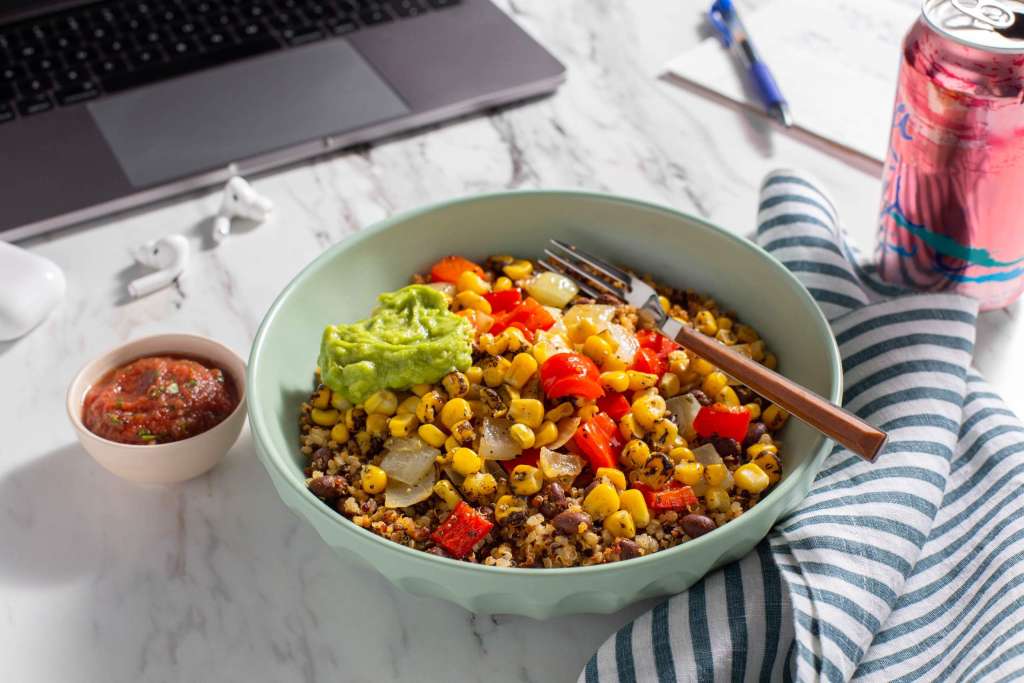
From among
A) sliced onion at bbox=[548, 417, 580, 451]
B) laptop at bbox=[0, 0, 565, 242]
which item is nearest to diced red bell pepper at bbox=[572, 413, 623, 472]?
sliced onion at bbox=[548, 417, 580, 451]

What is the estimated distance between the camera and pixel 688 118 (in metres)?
2.18

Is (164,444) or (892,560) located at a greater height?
(892,560)

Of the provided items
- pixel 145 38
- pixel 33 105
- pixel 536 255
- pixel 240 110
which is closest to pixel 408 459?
pixel 536 255

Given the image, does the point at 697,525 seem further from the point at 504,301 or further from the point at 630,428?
the point at 504,301

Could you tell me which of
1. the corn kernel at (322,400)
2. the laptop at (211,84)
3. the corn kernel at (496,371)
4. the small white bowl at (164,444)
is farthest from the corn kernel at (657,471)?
the laptop at (211,84)

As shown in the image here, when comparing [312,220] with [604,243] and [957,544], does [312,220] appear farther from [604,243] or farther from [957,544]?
[957,544]

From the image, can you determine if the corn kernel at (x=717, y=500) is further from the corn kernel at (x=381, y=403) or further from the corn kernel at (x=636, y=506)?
the corn kernel at (x=381, y=403)

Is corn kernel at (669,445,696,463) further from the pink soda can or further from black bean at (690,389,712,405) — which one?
the pink soda can

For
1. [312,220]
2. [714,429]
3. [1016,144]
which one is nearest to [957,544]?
[714,429]

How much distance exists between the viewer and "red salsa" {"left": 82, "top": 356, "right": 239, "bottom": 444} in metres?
1.40

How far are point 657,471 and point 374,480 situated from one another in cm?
35

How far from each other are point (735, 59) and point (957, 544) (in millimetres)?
1304

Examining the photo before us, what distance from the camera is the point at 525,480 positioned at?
49.1 inches

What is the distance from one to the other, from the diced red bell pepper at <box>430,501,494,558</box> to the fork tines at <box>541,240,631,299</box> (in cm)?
44
